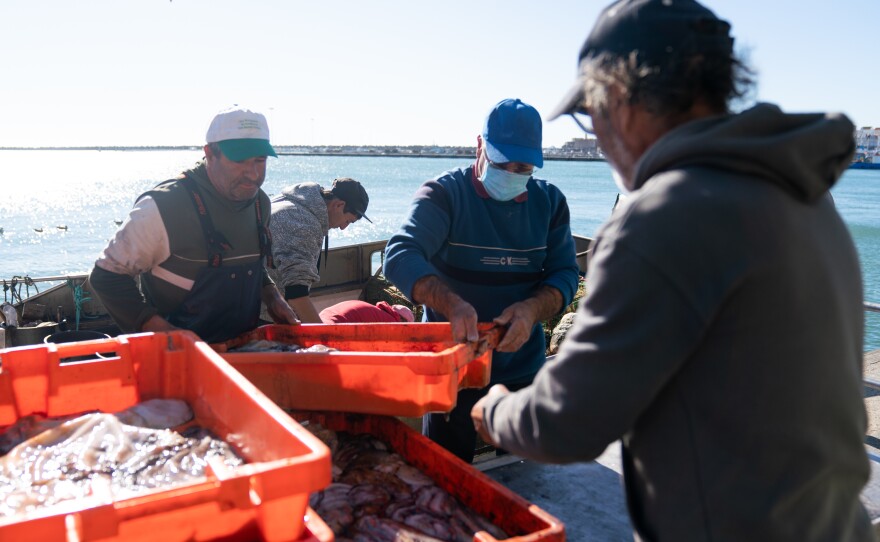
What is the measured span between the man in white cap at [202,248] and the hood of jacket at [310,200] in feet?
6.09

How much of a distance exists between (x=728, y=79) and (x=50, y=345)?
2690 millimetres

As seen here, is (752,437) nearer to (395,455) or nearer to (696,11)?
(696,11)

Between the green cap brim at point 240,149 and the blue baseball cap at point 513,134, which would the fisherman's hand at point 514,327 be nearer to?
the blue baseball cap at point 513,134

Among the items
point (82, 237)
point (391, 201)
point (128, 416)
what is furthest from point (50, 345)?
point (391, 201)

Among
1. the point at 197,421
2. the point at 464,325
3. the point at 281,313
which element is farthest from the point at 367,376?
the point at 281,313

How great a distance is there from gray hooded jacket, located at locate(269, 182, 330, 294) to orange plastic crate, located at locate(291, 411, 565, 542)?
2.01m

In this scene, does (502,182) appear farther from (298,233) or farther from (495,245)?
(298,233)

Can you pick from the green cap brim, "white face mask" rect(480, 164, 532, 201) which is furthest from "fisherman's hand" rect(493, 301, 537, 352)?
the green cap brim

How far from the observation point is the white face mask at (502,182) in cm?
373

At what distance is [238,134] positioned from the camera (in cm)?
362

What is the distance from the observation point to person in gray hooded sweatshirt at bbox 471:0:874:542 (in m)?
1.37

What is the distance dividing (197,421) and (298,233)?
2.79 m

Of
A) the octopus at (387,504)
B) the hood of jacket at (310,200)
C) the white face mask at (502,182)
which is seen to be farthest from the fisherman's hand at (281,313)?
the hood of jacket at (310,200)

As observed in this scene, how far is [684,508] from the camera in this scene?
4.88ft
